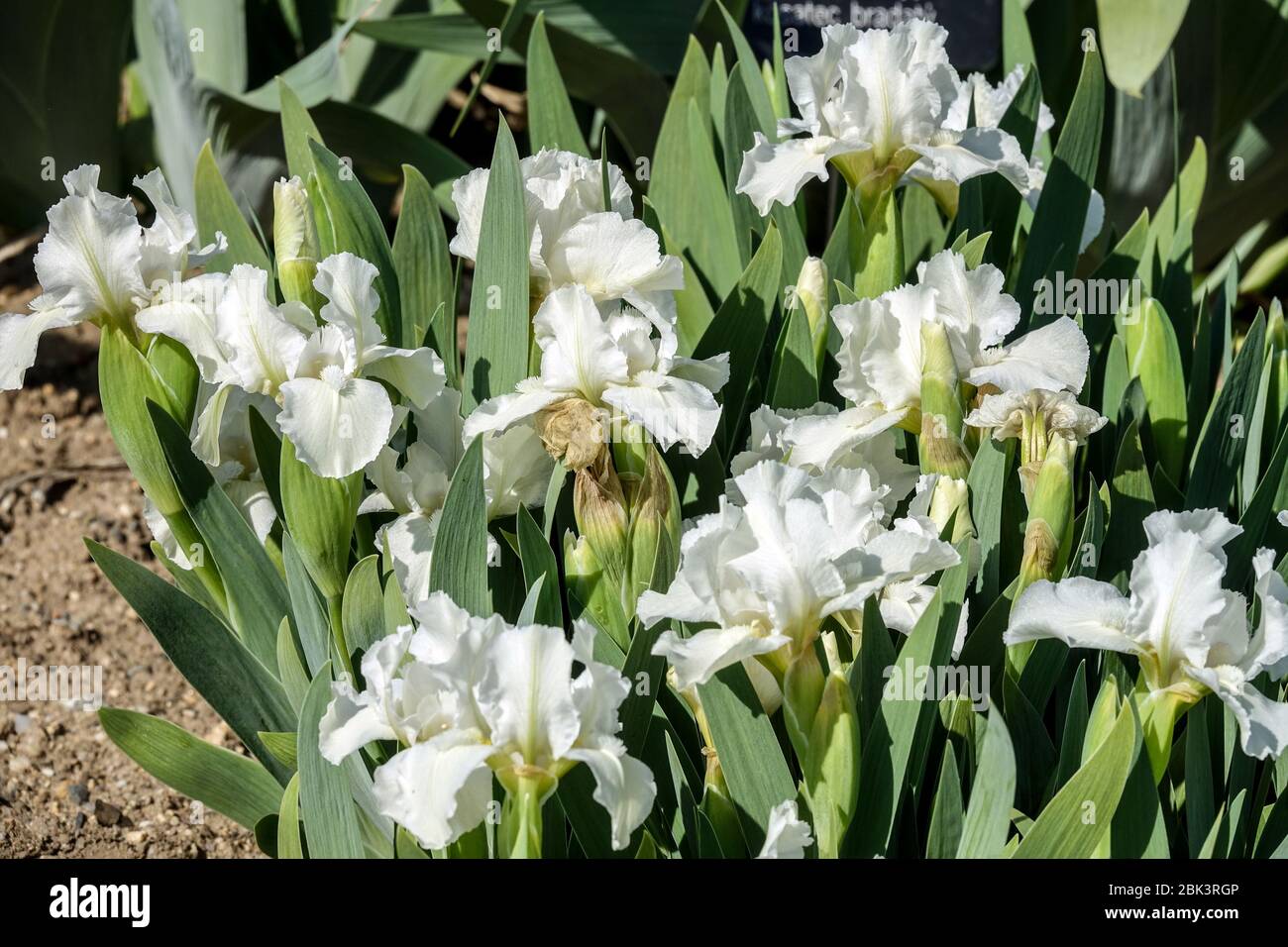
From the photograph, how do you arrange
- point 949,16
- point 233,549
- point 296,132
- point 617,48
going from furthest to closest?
point 617,48
point 949,16
point 296,132
point 233,549

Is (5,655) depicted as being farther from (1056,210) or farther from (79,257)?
(1056,210)

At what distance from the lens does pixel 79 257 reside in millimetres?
924

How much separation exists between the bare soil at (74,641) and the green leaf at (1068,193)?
0.90 metres

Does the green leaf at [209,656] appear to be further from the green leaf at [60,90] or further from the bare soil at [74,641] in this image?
the green leaf at [60,90]

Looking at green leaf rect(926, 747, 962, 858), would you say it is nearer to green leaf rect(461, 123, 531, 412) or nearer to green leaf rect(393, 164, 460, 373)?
green leaf rect(461, 123, 531, 412)

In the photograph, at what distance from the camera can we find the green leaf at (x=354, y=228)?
3.49ft

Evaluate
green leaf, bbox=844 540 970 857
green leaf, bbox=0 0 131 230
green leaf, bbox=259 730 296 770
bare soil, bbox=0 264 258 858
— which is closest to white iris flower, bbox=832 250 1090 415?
green leaf, bbox=844 540 970 857

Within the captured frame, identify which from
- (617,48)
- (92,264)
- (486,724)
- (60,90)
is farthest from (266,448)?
(60,90)

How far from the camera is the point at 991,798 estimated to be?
745 millimetres

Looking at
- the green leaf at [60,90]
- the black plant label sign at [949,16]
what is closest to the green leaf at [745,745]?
the black plant label sign at [949,16]

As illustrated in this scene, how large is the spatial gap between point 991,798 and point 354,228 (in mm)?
698

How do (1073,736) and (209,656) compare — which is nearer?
(1073,736)

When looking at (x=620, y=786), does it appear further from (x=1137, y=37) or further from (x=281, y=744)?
(x=1137, y=37)
